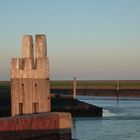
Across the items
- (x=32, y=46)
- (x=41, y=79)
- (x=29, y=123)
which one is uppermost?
(x=32, y=46)

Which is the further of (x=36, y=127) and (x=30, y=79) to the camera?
(x=30, y=79)

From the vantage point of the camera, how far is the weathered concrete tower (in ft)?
58.8

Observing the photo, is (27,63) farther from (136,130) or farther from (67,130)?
(136,130)

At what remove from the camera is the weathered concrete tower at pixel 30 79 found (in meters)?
17.9

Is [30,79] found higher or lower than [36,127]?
higher

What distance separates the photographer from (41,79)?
1792 centimetres

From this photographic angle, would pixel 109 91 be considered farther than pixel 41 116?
Yes

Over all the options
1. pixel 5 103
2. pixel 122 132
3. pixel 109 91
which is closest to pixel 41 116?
pixel 122 132

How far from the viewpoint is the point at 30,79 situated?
17.9 metres

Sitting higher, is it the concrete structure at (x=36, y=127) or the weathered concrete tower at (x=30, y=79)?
the weathered concrete tower at (x=30, y=79)

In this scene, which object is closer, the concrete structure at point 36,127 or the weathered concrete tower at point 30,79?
the concrete structure at point 36,127

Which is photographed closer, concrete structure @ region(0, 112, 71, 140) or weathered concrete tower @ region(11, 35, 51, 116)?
concrete structure @ region(0, 112, 71, 140)

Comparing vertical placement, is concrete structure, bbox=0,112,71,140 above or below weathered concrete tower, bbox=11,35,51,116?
below

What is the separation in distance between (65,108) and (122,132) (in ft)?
54.6
